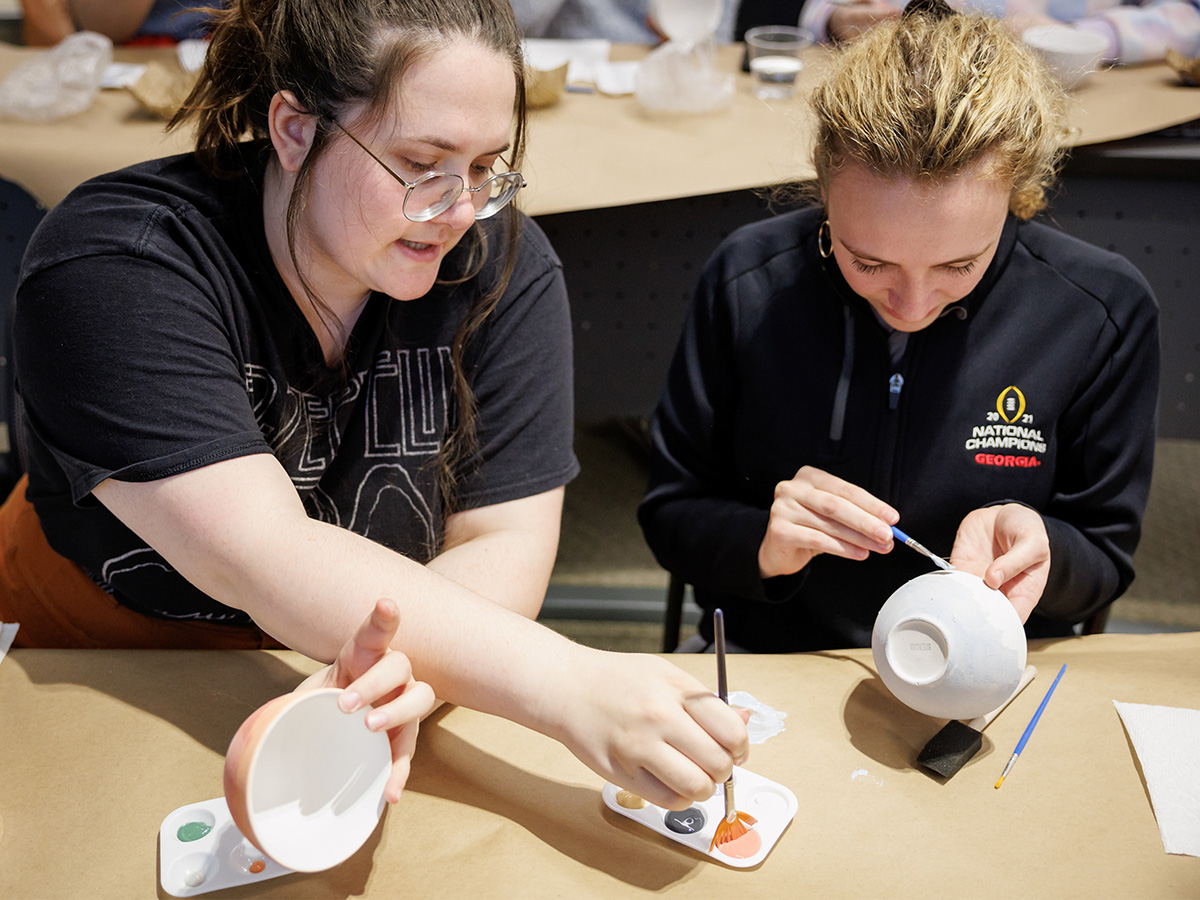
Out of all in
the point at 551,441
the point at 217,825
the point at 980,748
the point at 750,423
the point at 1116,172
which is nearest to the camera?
the point at 217,825

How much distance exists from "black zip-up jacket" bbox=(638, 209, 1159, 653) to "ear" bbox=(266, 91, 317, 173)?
1.82 ft

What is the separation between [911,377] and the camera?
126 cm

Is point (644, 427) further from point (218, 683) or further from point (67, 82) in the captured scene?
point (218, 683)

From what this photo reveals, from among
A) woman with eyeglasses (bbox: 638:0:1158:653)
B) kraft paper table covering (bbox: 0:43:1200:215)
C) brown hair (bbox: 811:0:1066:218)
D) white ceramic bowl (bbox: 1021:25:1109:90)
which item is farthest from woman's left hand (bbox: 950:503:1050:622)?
white ceramic bowl (bbox: 1021:25:1109:90)

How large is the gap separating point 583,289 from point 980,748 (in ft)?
4.35

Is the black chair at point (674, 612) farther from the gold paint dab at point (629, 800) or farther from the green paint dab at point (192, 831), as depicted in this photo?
the green paint dab at point (192, 831)

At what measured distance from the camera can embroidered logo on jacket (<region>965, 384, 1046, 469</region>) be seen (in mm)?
1261

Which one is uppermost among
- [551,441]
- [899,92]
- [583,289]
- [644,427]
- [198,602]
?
[899,92]

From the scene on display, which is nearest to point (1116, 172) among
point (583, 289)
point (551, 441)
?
point (583, 289)

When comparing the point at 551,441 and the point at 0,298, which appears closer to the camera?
the point at 551,441

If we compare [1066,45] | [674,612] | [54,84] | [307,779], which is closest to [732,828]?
[307,779]

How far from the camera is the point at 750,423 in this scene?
53.2 inches

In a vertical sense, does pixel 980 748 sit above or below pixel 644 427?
above

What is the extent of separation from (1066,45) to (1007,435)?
1055mm
